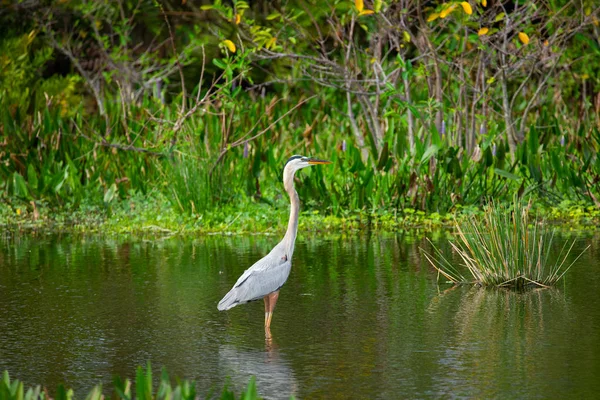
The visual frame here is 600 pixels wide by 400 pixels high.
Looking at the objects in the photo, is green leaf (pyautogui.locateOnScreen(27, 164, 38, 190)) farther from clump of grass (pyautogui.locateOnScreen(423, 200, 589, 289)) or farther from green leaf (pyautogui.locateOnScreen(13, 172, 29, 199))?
clump of grass (pyautogui.locateOnScreen(423, 200, 589, 289))

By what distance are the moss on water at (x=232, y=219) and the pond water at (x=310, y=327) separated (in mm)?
1286

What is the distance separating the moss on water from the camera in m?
12.2

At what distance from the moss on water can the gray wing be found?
4.66 meters

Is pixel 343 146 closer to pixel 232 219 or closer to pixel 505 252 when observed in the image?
pixel 232 219

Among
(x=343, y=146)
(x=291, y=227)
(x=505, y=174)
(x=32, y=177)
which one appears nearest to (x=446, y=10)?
(x=505, y=174)

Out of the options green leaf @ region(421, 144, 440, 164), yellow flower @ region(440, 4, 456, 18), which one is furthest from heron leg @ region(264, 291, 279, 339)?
green leaf @ region(421, 144, 440, 164)

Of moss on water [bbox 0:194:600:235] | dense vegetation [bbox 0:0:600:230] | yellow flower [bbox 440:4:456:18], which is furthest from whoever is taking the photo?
dense vegetation [bbox 0:0:600:230]

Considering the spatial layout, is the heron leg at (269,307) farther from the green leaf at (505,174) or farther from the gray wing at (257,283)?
the green leaf at (505,174)

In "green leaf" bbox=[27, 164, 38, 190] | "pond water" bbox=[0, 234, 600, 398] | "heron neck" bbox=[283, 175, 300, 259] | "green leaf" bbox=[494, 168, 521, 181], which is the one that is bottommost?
"pond water" bbox=[0, 234, 600, 398]

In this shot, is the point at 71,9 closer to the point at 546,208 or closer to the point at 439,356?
the point at 546,208

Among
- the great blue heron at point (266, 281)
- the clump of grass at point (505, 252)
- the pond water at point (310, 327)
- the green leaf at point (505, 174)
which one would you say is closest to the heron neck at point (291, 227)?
the great blue heron at point (266, 281)

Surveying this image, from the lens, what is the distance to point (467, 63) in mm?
17594

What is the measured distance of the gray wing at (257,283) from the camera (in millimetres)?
7121

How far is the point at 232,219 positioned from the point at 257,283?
5416mm
